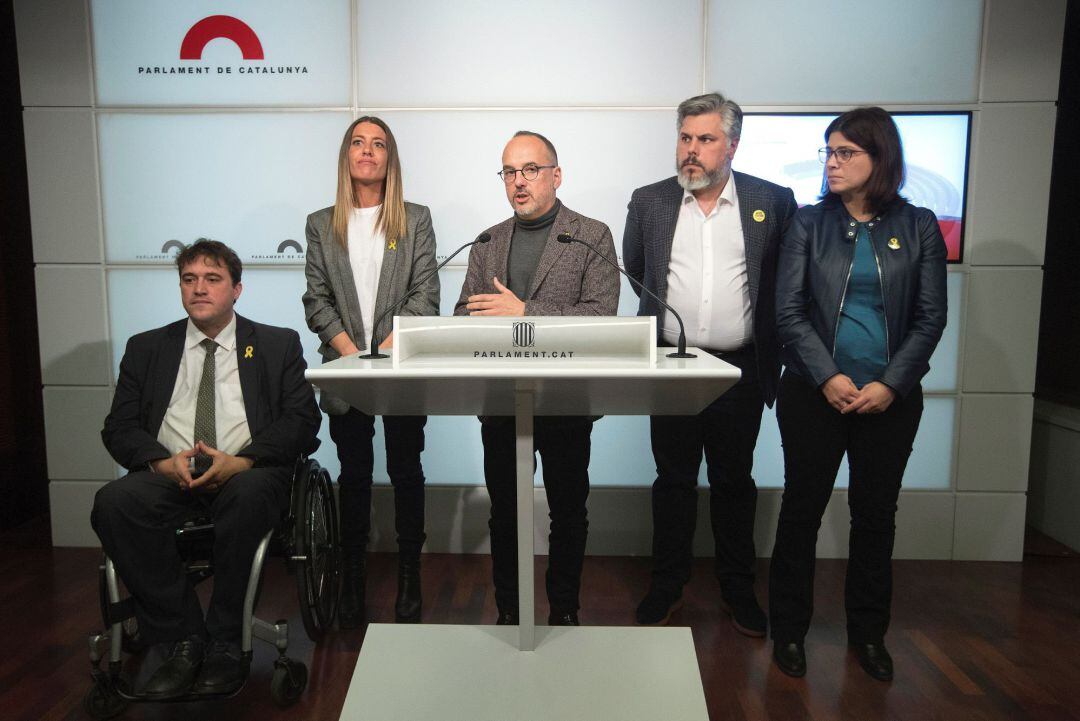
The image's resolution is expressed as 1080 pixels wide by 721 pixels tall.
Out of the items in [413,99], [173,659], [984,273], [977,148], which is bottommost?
[173,659]

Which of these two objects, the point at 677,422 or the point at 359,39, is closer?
the point at 677,422

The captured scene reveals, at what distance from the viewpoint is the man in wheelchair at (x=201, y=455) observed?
82.0 inches

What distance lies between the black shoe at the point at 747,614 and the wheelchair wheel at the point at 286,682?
143 centimetres

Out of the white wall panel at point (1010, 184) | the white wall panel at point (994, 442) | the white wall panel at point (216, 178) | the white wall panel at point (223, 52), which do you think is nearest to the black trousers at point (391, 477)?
the white wall panel at point (216, 178)

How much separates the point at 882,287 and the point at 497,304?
1139 mm

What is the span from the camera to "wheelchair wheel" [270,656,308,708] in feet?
6.91

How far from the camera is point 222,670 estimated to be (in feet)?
6.68

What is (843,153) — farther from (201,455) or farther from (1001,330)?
(201,455)

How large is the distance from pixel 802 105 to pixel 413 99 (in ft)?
5.52

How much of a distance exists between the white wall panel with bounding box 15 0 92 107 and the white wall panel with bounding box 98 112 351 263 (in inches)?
7.5

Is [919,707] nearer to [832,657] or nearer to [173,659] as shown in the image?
[832,657]

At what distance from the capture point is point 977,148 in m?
3.27

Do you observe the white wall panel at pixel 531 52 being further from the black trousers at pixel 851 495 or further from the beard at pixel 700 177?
the black trousers at pixel 851 495

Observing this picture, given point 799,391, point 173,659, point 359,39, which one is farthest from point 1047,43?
point 173,659
